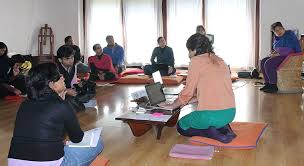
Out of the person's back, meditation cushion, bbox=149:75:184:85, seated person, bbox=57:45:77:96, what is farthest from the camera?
meditation cushion, bbox=149:75:184:85

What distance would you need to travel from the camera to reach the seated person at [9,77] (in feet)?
20.7

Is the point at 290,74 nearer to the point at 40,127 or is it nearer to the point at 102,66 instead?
the point at 102,66

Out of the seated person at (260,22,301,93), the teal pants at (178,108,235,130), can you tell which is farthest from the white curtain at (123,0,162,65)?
the teal pants at (178,108,235,130)

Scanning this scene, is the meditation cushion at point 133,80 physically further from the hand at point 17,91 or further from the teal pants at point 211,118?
the teal pants at point 211,118

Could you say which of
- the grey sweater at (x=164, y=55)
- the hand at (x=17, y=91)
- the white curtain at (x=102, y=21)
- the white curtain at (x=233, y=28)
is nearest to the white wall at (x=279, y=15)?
the white curtain at (x=233, y=28)

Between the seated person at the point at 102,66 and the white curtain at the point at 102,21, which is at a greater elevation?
the white curtain at the point at 102,21

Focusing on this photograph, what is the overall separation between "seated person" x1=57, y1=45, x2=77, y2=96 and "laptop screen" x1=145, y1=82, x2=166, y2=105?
125 cm

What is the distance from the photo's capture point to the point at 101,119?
4695 mm

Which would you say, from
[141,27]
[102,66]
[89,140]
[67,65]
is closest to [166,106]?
[89,140]

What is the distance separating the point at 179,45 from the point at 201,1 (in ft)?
3.94

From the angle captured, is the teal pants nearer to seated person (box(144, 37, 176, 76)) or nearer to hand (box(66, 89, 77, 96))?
hand (box(66, 89, 77, 96))

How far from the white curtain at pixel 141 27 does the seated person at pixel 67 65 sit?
16.1ft

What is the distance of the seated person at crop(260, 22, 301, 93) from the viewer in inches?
247

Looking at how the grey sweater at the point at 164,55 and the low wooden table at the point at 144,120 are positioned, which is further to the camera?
the grey sweater at the point at 164,55
